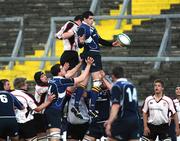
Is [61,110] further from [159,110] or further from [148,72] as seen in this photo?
[148,72]

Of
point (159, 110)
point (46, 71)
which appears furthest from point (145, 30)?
point (159, 110)

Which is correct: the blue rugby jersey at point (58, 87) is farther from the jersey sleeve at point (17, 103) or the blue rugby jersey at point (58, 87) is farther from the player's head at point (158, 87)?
the player's head at point (158, 87)

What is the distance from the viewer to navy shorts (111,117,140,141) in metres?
23.0

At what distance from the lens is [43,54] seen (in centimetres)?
3281

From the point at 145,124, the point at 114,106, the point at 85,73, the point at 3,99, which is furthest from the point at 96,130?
the point at 114,106

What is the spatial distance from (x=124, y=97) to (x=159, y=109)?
3629 mm

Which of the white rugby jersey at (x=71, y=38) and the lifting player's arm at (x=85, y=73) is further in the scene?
the white rugby jersey at (x=71, y=38)

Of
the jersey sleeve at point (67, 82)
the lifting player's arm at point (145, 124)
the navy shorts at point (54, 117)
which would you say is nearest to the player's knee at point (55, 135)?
the navy shorts at point (54, 117)

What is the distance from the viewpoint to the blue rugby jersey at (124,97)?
22.9 meters

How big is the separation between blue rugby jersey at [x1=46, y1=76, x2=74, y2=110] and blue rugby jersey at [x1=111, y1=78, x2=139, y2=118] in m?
2.36

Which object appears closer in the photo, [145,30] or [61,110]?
[61,110]

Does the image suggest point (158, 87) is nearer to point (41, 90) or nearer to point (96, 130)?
point (96, 130)

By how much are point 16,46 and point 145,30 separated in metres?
3.79

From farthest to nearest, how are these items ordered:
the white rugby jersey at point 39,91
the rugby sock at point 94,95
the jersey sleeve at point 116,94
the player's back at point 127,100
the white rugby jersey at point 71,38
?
the white rugby jersey at point 39,91 → the white rugby jersey at point 71,38 → the rugby sock at point 94,95 → the player's back at point 127,100 → the jersey sleeve at point 116,94
